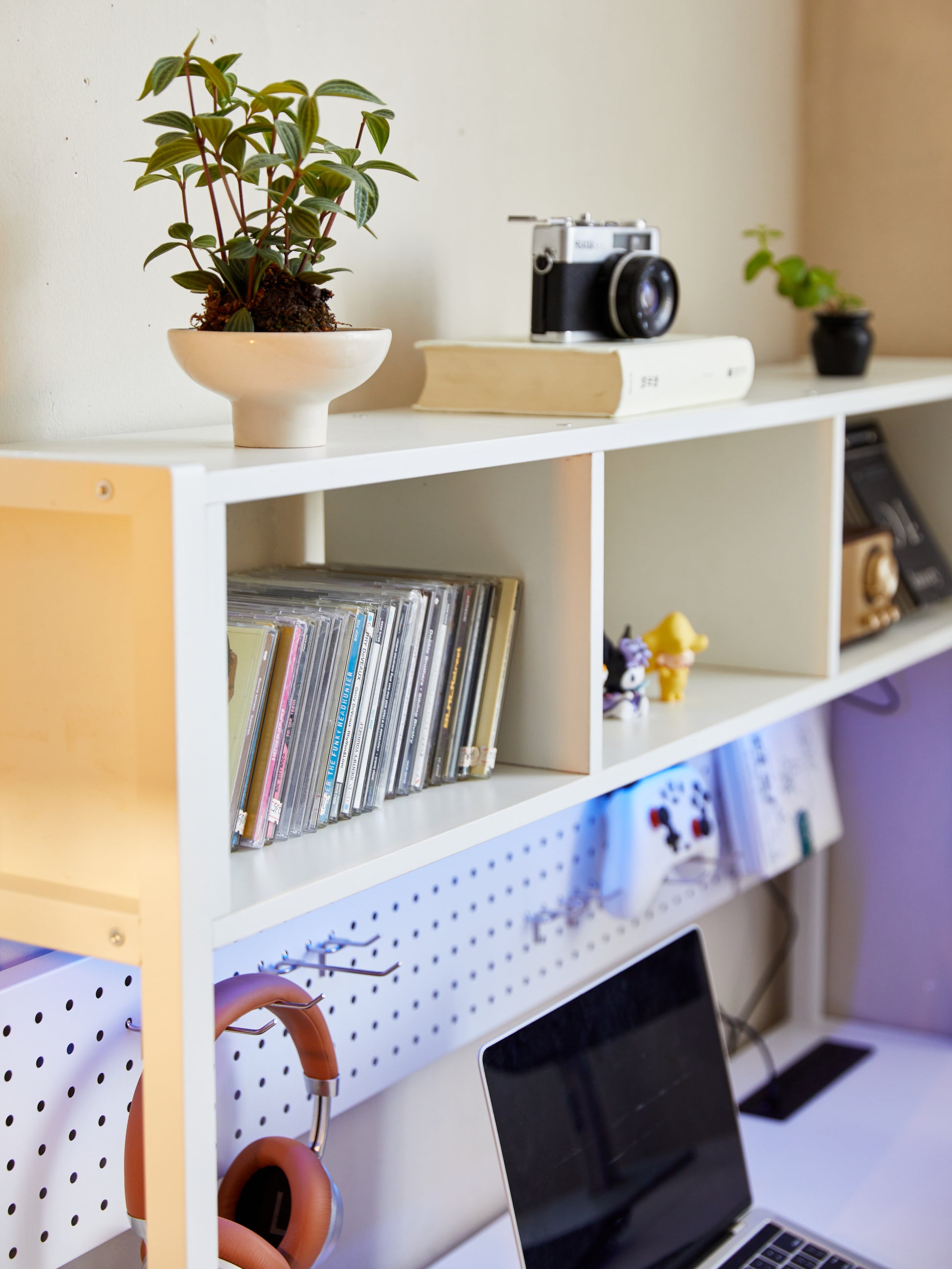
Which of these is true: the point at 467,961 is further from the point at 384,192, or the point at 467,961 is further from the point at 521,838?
the point at 384,192

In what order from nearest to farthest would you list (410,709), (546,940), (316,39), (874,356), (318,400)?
(318,400) < (410,709) < (316,39) < (546,940) < (874,356)

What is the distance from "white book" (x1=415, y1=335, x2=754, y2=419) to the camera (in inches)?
43.7

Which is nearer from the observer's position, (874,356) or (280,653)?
(280,653)

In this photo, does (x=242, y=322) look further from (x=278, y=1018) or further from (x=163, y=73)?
(x=278, y=1018)

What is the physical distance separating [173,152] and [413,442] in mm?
225

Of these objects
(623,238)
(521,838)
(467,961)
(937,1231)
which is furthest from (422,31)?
(937,1231)

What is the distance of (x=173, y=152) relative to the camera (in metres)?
0.83

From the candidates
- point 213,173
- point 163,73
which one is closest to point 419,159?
point 213,173

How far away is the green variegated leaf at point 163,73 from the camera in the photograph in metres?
0.77

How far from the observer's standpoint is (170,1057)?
30.0 inches

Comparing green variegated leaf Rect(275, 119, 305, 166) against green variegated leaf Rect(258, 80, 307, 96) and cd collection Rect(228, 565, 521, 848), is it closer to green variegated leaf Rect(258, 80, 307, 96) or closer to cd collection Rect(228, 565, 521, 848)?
green variegated leaf Rect(258, 80, 307, 96)

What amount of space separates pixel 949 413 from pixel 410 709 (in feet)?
3.56

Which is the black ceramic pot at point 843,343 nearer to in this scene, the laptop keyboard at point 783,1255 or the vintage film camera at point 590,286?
the vintage film camera at point 590,286

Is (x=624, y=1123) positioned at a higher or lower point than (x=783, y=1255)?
higher
